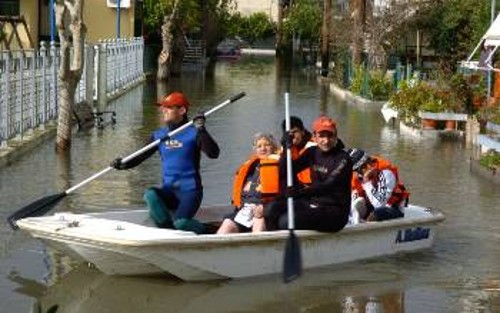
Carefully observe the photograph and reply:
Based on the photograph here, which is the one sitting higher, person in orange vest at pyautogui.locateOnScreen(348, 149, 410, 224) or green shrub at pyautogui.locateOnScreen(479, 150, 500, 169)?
person in orange vest at pyautogui.locateOnScreen(348, 149, 410, 224)

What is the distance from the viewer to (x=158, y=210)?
10.1 m

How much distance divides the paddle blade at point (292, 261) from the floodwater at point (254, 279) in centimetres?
17

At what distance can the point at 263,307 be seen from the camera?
351 inches

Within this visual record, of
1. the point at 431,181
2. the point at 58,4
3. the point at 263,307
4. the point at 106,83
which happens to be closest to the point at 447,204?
the point at 431,181

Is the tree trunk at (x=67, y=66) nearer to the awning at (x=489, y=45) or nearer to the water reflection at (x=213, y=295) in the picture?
the water reflection at (x=213, y=295)

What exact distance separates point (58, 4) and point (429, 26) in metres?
32.7

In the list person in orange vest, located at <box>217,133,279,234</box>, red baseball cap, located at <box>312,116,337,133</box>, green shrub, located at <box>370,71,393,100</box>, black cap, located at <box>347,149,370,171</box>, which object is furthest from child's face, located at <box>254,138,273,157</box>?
green shrub, located at <box>370,71,393,100</box>

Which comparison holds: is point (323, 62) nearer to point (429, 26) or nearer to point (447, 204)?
point (429, 26)

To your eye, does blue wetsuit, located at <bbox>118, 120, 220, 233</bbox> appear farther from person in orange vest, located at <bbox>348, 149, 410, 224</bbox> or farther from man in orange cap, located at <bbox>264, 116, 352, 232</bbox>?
person in orange vest, located at <bbox>348, 149, 410, 224</bbox>

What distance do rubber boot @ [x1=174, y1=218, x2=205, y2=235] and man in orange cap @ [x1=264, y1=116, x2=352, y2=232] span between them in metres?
0.63

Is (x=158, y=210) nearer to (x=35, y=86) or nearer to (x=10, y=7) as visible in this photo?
(x=35, y=86)

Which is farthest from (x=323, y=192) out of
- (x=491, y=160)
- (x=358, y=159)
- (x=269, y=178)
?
(x=491, y=160)

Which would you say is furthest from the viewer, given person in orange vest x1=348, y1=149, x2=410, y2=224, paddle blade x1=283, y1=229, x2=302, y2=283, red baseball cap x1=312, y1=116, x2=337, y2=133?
person in orange vest x1=348, y1=149, x2=410, y2=224

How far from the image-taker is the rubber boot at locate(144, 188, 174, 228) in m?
10.1
